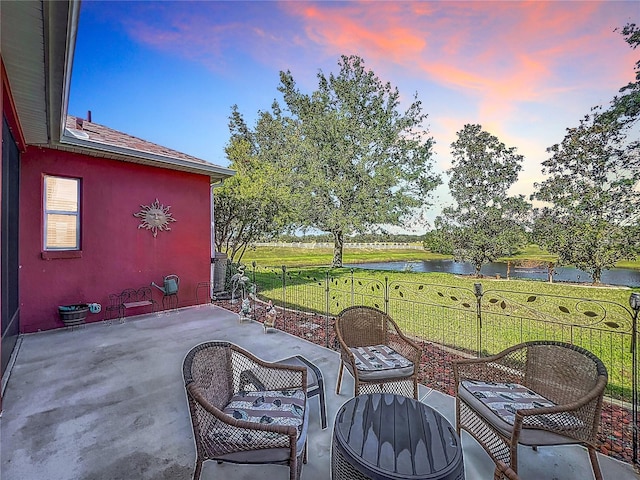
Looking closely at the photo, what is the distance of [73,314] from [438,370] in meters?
5.90

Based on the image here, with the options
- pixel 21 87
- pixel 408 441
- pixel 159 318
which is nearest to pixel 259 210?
pixel 159 318

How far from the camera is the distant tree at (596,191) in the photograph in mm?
9875

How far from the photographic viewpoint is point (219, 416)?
1.55m

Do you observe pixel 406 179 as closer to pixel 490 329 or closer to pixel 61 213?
pixel 490 329

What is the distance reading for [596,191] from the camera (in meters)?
11.1

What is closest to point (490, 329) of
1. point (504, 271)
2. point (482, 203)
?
point (504, 271)

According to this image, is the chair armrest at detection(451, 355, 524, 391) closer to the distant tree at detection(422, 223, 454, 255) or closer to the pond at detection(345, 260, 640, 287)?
the pond at detection(345, 260, 640, 287)

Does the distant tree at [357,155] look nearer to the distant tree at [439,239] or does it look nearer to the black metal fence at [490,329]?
the distant tree at [439,239]

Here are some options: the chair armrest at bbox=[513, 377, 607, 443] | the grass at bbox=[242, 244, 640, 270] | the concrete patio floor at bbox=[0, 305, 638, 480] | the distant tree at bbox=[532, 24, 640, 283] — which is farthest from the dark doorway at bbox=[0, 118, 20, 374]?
the distant tree at bbox=[532, 24, 640, 283]

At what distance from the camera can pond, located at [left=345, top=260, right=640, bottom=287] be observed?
10617mm

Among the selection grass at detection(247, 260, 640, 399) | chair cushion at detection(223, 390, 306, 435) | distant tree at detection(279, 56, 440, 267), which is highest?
distant tree at detection(279, 56, 440, 267)

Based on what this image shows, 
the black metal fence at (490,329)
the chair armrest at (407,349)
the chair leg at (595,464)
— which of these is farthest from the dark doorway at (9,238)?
the chair leg at (595,464)

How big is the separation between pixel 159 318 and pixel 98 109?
22.9 ft

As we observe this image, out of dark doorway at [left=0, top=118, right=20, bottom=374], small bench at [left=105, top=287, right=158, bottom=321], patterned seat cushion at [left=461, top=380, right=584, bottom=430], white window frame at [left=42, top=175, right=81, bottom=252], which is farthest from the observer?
small bench at [left=105, top=287, right=158, bottom=321]
